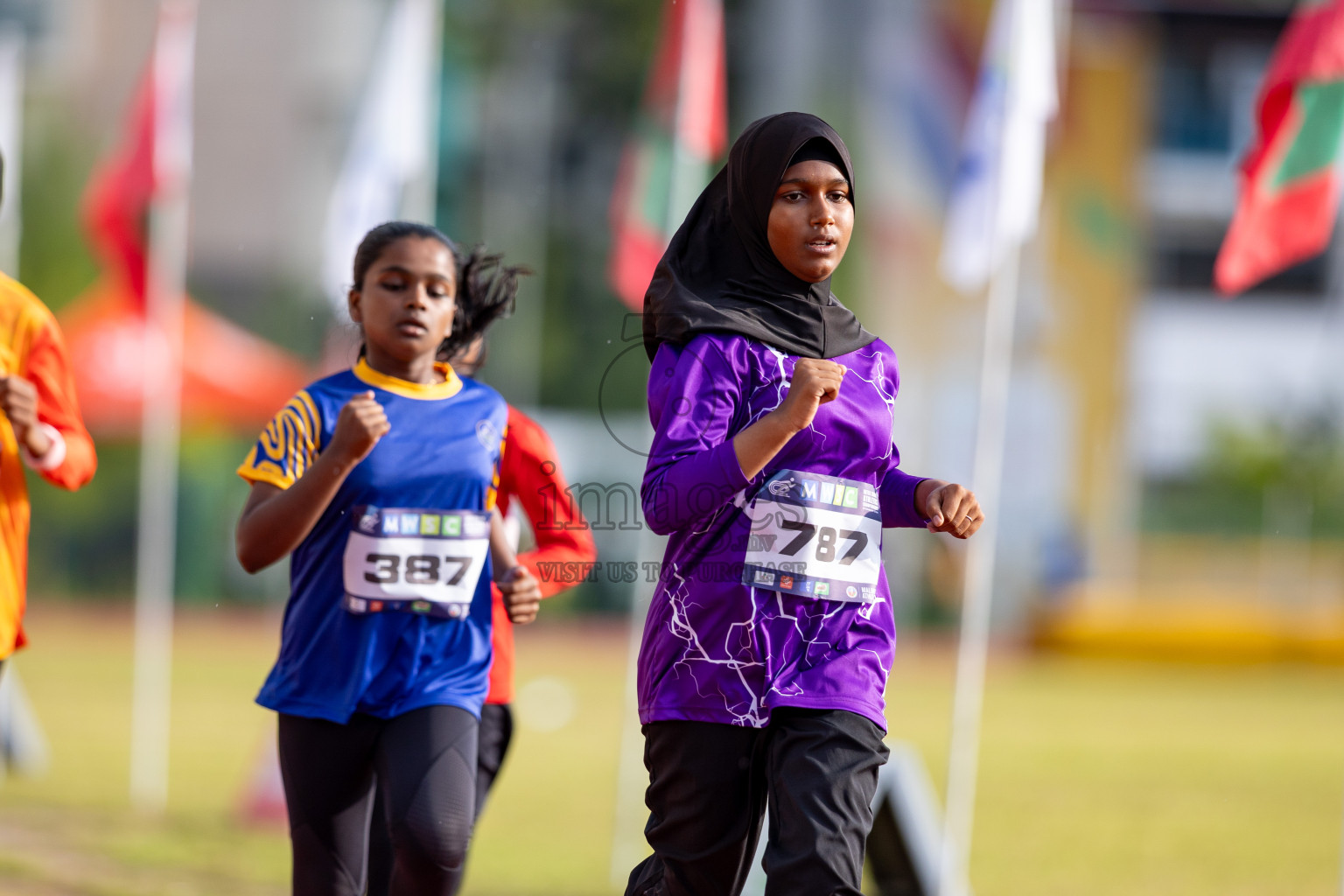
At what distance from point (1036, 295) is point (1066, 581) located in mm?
5303

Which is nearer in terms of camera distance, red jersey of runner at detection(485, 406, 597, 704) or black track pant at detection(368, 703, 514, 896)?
red jersey of runner at detection(485, 406, 597, 704)

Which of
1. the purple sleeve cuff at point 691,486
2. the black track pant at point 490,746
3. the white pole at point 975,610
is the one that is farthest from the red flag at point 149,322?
the purple sleeve cuff at point 691,486

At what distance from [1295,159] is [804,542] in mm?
3809

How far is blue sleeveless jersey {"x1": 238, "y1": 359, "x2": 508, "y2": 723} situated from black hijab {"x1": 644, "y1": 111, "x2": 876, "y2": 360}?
601 millimetres

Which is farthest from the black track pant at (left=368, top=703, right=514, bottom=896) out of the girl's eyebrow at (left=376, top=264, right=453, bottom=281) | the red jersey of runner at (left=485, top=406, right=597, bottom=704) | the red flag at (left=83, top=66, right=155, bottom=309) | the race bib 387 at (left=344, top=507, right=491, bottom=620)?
the red flag at (left=83, top=66, right=155, bottom=309)

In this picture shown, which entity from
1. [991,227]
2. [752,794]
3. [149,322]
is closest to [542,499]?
[752,794]

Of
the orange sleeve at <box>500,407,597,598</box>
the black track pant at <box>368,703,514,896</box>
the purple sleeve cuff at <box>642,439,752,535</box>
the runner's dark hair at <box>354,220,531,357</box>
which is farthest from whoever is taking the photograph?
the runner's dark hair at <box>354,220,531,357</box>

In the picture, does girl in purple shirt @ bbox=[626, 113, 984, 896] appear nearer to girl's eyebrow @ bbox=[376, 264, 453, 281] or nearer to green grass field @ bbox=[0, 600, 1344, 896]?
girl's eyebrow @ bbox=[376, 264, 453, 281]

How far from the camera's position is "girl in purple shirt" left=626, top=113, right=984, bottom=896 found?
9.78 feet

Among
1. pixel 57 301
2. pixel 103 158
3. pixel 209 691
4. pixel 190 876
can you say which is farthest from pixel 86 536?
pixel 190 876

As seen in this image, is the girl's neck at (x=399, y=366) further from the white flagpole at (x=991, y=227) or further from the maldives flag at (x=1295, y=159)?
the maldives flag at (x=1295, y=159)

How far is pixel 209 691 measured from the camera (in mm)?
14922

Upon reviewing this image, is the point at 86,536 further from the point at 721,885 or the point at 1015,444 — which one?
the point at 721,885

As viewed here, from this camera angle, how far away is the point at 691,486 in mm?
2945
